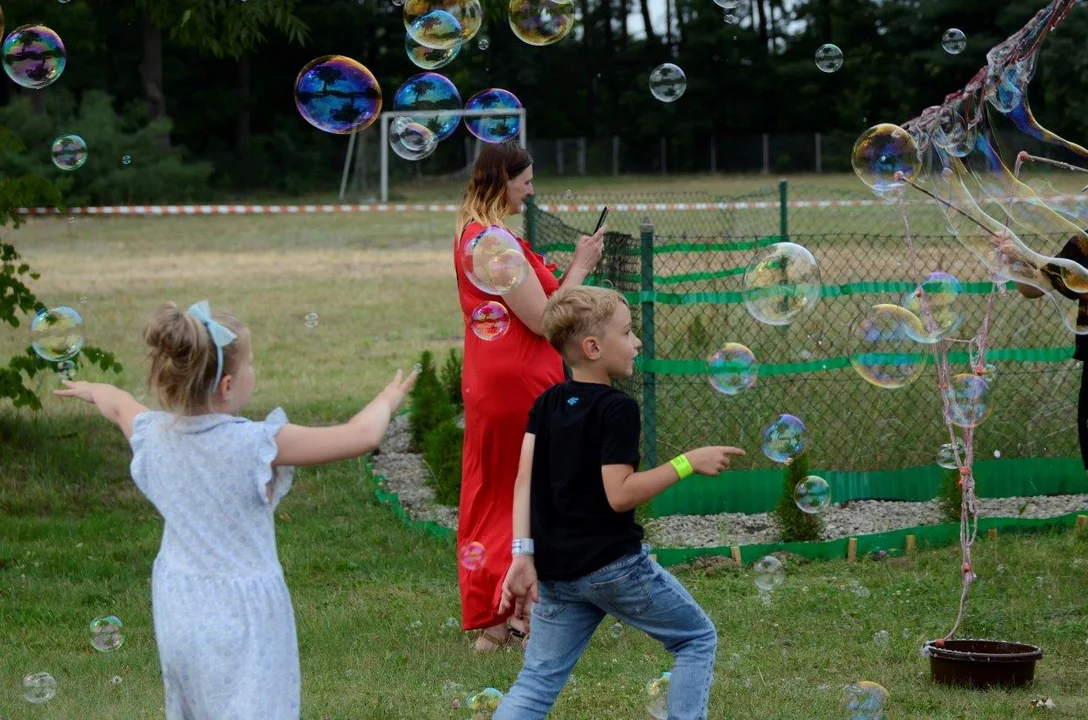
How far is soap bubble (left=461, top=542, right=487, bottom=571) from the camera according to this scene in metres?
5.06

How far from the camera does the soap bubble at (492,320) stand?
497 cm

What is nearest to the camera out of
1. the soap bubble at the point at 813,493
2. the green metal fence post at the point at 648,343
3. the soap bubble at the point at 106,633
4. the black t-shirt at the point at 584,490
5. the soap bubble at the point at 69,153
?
the black t-shirt at the point at 584,490

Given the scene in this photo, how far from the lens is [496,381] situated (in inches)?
197

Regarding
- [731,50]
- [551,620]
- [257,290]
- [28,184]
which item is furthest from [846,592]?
[731,50]

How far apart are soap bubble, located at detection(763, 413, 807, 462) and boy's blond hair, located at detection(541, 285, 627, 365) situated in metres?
1.58

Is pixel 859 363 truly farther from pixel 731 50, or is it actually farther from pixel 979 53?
pixel 731 50

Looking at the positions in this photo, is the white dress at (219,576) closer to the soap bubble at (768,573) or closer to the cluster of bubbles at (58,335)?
the soap bubble at (768,573)

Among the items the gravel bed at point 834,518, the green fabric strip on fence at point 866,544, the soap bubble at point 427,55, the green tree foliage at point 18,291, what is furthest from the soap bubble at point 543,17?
the green tree foliage at point 18,291

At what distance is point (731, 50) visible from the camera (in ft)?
166

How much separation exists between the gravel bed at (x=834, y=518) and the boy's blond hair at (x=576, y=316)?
324cm

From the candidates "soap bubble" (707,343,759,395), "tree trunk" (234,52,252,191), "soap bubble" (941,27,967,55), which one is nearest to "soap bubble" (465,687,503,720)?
"soap bubble" (707,343,759,395)

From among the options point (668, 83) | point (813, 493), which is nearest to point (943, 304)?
point (813, 493)

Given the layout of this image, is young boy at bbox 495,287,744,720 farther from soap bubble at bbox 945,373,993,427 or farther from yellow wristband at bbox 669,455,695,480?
soap bubble at bbox 945,373,993,427

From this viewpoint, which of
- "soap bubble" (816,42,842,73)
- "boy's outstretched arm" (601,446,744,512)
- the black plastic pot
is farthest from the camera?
"soap bubble" (816,42,842,73)
